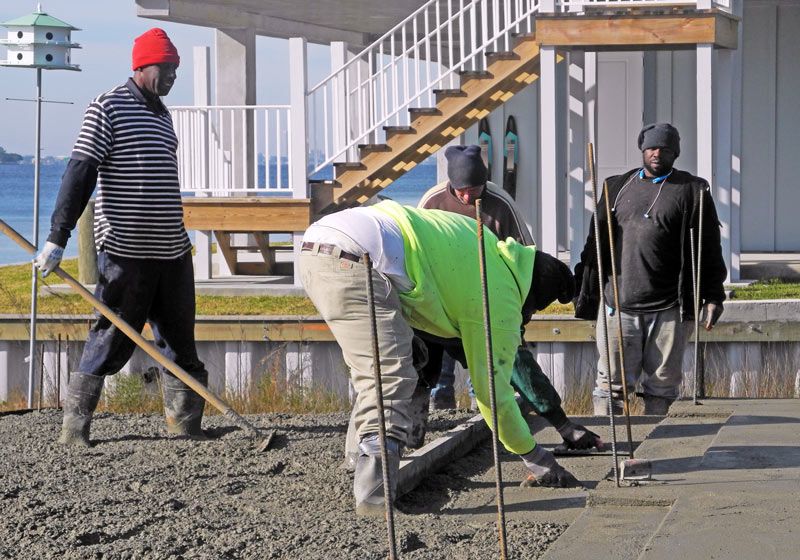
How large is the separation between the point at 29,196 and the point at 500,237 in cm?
7304

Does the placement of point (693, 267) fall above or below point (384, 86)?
below

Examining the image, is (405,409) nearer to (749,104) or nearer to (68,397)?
(68,397)

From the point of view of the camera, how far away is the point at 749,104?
1584 cm

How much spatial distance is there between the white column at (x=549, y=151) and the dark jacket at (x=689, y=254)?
17.3 ft

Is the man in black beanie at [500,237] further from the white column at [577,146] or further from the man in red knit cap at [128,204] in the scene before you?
Answer: the white column at [577,146]

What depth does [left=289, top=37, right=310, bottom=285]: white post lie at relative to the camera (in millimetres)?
14703

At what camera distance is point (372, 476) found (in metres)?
5.85

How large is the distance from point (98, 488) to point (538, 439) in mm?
2443

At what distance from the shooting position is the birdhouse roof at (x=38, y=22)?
419 inches

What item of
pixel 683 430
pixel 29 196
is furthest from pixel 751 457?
pixel 29 196

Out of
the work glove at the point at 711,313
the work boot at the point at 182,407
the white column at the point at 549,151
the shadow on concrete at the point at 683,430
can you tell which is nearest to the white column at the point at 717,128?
the white column at the point at 549,151

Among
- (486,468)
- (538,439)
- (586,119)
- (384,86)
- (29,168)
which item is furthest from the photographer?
(29,168)

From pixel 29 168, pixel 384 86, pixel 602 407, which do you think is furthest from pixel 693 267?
pixel 29 168

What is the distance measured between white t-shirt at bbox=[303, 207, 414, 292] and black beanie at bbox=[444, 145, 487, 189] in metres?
1.21
